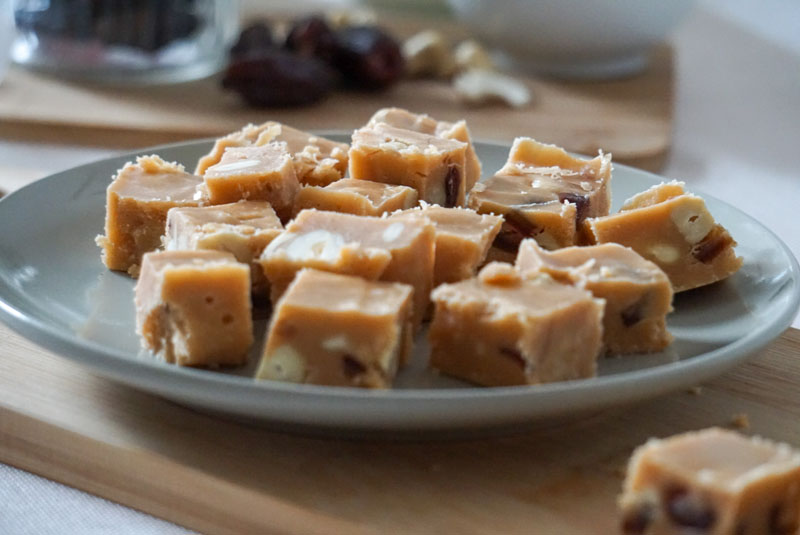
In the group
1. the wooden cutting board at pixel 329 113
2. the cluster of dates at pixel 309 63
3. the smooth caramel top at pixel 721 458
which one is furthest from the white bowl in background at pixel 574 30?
the smooth caramel top at pixel 721 458

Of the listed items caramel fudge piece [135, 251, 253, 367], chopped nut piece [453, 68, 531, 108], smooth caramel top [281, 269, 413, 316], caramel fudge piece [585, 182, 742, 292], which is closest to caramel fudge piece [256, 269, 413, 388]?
smooth caramel top [281, 269, 413, 316]

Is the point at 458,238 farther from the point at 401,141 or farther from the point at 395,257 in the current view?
the point at 401,141

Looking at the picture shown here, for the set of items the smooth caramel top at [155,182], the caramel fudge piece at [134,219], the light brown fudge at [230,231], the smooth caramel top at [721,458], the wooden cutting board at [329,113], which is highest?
the smooth caramel top at [721,458]

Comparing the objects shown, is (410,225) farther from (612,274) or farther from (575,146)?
(575,146)

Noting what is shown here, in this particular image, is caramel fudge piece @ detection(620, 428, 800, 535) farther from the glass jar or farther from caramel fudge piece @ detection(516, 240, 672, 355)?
the glass jar

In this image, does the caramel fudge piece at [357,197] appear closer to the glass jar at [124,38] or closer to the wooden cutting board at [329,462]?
the wooden cutting board at [329,462]

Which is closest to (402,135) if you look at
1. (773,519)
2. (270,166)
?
(270,166)
